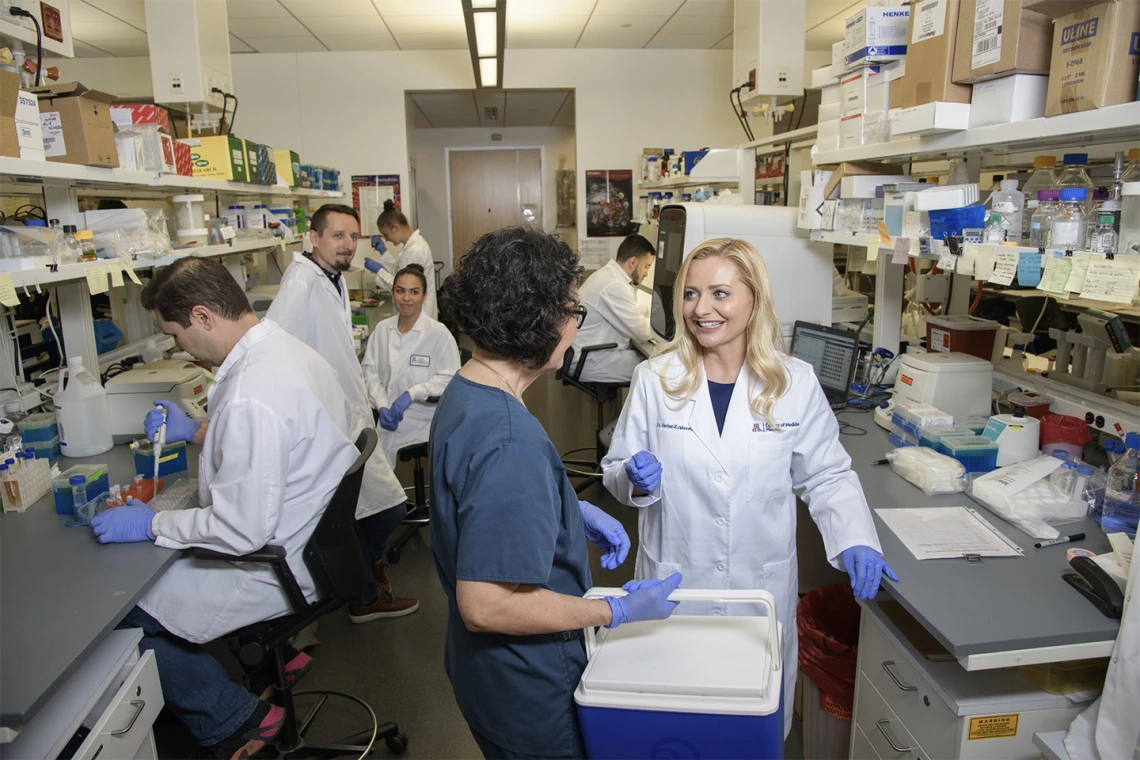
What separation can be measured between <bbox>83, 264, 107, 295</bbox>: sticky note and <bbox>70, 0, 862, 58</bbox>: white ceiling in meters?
3.70

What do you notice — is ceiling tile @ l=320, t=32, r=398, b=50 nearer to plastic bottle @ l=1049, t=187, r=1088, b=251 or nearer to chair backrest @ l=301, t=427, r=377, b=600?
chair backrest @ l=301, t=427, r=377, b=600

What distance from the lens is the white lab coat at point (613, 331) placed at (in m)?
4.09

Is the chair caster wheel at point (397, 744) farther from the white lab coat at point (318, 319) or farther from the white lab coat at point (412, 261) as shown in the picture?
the white lab coat at point (412, 261)

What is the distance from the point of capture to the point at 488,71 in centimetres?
523

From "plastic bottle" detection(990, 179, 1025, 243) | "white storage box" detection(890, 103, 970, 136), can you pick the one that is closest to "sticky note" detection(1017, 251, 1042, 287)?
"plastic bottle" detection(990, 179, 1025, 243)

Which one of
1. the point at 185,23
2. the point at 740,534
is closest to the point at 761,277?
the point at 740,534

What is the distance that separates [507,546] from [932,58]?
178 centimetres

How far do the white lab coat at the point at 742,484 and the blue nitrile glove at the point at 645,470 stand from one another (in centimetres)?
9

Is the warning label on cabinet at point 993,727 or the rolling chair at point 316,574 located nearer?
the warning label on cabinet at point 993,727

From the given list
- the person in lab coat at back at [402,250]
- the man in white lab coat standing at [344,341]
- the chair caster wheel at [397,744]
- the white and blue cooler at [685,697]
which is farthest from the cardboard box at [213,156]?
the white and blue cooler at [685,697]

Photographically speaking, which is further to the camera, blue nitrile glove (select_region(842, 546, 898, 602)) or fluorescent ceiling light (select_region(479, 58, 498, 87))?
fluorescent ceiling light (select_region(479, 58, 498, 87))

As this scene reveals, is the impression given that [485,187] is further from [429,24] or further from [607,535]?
[607,535]

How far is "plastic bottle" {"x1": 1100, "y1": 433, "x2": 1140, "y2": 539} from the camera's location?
159 centimetres

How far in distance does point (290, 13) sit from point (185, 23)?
1212 mm
